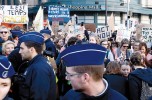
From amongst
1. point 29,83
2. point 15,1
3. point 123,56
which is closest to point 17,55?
point 29,83

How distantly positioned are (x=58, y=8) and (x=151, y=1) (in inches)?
2347

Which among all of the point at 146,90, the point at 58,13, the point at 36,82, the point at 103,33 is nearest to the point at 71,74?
the point at 36,82

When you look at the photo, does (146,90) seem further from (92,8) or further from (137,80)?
(92,8)

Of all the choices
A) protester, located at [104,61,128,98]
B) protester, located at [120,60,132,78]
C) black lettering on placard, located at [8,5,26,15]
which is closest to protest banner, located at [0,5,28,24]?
black lettering on placard, located at [8,5,26,15]

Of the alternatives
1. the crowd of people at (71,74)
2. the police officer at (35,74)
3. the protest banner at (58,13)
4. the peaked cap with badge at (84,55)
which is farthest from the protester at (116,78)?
the protest banner at (58,13)

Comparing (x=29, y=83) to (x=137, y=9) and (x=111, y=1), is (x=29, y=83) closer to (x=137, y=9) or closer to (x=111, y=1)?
(x=111, y=1)

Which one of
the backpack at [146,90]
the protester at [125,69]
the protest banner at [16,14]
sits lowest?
the backpack at [146,90]

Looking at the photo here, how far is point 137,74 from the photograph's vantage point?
6055 millimetres

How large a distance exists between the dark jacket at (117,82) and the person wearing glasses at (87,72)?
8.85 ft

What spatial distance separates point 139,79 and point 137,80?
37 millimetres

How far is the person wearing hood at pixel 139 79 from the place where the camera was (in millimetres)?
5918

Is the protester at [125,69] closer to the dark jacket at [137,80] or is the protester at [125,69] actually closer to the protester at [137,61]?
the protester at [137,61]

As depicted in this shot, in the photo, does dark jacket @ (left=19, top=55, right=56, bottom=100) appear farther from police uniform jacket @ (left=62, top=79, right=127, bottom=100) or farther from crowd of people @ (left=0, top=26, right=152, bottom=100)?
police uniform jacket @ (left=62, top=79, right=127, bottom=100)

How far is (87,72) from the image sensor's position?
3361 millimetres
